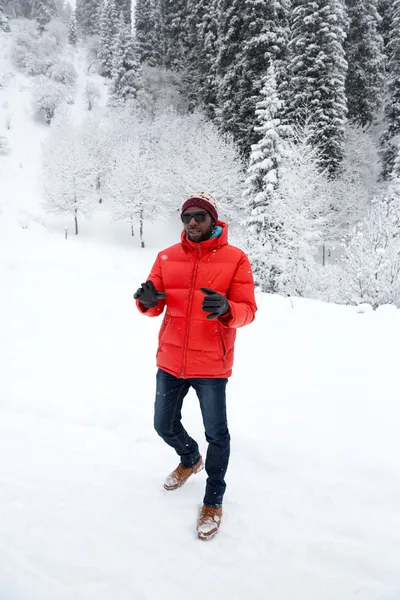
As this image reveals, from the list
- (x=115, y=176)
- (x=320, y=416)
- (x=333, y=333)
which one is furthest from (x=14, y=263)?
(x=115, y=176)

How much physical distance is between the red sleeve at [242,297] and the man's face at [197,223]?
0.31 metres

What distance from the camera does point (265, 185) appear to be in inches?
678

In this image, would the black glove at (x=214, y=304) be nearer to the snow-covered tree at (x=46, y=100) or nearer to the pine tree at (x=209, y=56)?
the pine tree at (x=209, y=56)

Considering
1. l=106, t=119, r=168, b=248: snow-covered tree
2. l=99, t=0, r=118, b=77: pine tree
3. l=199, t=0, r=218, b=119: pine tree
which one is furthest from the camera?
l=99, t=0, r=118, b=77: pine tree

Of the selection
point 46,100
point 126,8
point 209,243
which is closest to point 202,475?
point 209,243

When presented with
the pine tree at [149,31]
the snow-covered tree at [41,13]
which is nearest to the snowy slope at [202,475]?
the pine tree at [149,31]

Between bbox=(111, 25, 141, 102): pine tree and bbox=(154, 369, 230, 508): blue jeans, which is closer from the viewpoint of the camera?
bbox=(154, 369, 230, 508): blue jeans

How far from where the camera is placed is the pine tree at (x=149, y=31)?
38.4 meters

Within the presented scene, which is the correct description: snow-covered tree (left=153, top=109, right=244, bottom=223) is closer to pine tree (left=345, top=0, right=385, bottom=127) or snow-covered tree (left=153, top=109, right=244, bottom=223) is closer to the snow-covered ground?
pine tree (left=345, top=0, right=385, bottom=127)

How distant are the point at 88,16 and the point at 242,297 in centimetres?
7110

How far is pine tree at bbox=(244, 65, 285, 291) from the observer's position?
16.5 meters

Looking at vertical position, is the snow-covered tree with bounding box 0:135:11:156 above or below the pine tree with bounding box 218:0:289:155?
below

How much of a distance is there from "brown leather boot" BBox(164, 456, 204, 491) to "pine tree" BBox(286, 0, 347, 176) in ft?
76.7

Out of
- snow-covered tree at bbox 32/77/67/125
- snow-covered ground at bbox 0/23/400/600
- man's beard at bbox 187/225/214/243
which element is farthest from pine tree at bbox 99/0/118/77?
man's beard at bbox 187/225/214/243
